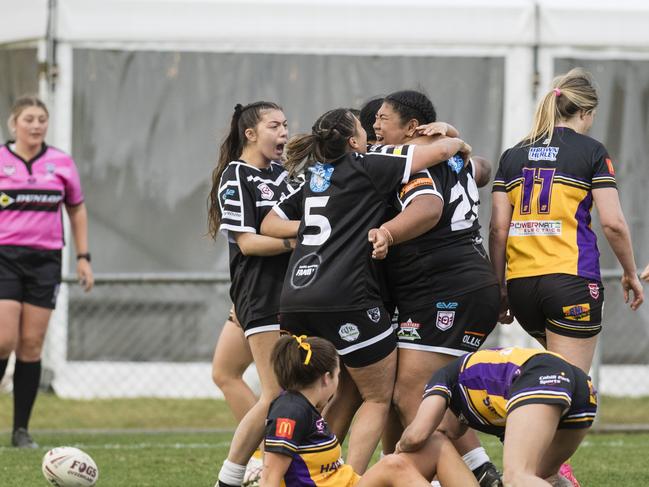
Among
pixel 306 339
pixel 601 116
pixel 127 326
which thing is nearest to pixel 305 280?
pixel 306 339

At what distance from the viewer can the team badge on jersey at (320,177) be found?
17.7 ft

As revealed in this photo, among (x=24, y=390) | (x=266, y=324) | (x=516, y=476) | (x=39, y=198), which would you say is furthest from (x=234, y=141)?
(x=24, y=390)

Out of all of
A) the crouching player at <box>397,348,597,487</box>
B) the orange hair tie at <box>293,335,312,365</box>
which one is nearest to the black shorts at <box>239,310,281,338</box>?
the orange hair tie at <box>293,335,312,365</box>

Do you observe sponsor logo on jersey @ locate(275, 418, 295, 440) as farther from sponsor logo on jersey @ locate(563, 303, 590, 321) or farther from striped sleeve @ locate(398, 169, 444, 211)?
sponsor logo on jersey @ locate(563, 303, 590, 321)

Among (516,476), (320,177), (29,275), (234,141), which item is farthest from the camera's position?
(29,275)

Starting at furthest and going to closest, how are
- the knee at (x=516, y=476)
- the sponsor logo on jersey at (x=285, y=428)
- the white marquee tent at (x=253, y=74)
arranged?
1. the white marquee tent at (x=253, y=74)
2. the sponsor logo on jersey at (x=285, y=428)
3. the knee at (x=516, y=476)

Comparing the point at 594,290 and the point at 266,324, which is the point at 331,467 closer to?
the point at 266,324

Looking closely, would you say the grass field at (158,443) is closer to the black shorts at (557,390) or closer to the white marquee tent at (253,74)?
the white marquee tent at (253,74)

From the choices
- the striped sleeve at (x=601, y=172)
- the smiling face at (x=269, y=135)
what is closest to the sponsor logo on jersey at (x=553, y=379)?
the striped sleeve at (x=601, y=172)

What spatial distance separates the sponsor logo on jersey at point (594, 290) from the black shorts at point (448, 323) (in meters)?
0.56

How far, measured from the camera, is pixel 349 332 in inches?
205

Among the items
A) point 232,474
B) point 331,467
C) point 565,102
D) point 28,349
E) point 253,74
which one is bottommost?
point 28,349

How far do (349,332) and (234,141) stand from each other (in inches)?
56.9

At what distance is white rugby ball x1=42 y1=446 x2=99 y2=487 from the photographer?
568cm
